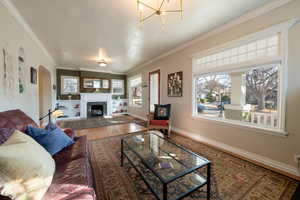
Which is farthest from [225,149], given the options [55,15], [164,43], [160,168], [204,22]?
[55,15]

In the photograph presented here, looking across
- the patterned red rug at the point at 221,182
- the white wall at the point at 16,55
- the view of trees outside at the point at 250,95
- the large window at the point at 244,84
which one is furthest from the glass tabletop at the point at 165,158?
the white wall at the point at 16,55

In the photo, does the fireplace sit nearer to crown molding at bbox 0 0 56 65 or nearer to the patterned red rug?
crown molding at bbox 0 0 56 65

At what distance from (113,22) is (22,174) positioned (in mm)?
2569

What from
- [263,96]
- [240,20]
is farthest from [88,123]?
[240,20]

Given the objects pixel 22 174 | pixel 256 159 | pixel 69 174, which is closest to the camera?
pixel 22 174

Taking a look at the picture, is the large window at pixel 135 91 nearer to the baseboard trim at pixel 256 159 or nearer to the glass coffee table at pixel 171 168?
the baseboard trim at pixel 256 159

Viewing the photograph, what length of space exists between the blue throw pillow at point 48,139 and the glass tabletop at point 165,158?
3.11 feet

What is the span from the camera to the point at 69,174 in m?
1.10

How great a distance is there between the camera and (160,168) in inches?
56.2

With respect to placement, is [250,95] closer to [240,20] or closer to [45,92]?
[240,20]

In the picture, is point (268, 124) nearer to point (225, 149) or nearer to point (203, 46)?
point (225, 149)

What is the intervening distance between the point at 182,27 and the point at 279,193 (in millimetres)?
3006

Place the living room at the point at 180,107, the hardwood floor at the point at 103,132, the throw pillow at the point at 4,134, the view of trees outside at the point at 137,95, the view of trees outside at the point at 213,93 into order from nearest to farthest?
the throw pillow at the point at 4,134
the living room at the point at 180,107
the view of trees outside at the point at 213,93
the hardwood floor at the point at 103,132
the view of trees outside at the point at 137,95

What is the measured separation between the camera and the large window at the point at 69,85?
6.18 metres
